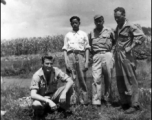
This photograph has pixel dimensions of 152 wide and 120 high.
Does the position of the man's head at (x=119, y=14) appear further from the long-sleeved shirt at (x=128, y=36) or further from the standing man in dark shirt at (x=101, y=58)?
the standing man in dark shirt at (x=101, y=58)

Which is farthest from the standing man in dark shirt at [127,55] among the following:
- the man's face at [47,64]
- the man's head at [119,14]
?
the man's face at [47,64]

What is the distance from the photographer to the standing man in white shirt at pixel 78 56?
460cm

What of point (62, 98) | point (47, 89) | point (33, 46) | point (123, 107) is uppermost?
point (33, 46)

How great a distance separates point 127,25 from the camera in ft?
14.1

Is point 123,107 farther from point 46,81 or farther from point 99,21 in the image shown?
point 99,21

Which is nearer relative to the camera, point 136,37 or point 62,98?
point 62,98

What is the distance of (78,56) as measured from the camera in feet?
15.1

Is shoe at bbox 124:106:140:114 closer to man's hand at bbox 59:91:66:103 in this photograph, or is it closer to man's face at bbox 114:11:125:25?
man's hand at bbox 59:91:66:103

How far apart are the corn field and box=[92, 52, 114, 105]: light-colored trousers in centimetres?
1019

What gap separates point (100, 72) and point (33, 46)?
12.1 meters

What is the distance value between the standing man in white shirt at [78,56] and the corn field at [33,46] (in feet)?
32.7

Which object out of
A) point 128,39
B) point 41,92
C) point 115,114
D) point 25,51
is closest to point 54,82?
point 41,92

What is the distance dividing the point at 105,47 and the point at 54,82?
1451 mm

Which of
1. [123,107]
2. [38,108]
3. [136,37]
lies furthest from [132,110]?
[38,108]
